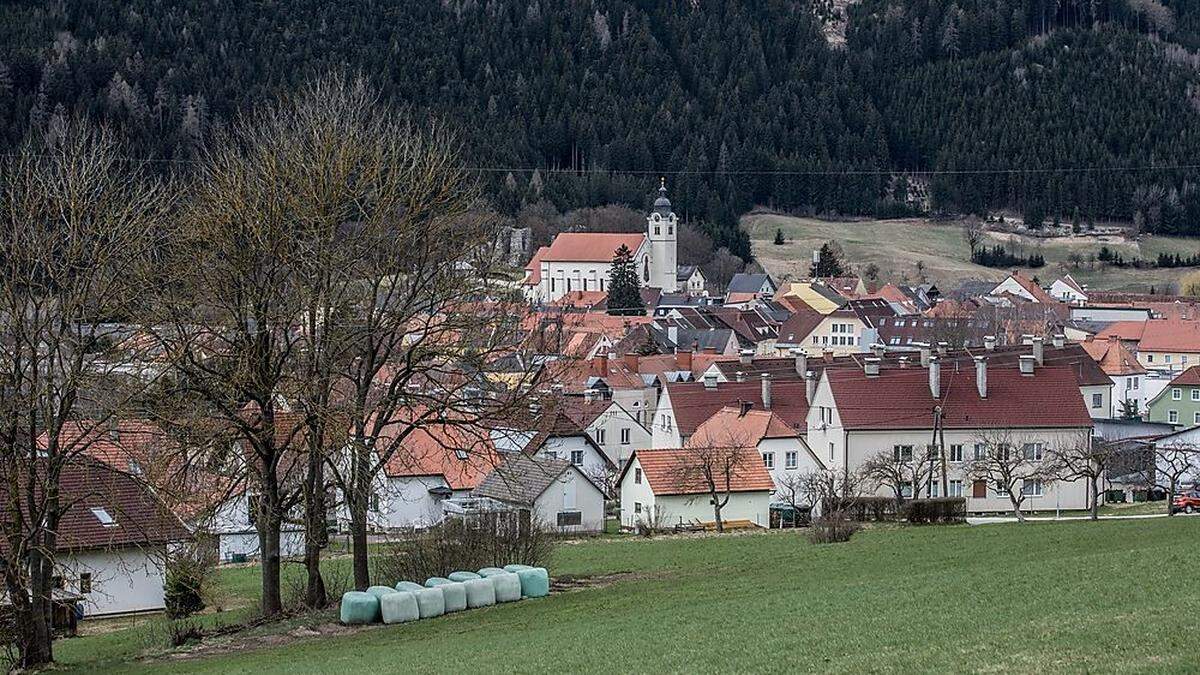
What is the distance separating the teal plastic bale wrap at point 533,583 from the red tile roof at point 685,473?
19412 millimetres

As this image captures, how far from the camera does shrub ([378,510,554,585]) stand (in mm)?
28188

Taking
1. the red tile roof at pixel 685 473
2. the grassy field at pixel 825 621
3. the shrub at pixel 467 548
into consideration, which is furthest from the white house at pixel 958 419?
the shrub at pixel 467 548

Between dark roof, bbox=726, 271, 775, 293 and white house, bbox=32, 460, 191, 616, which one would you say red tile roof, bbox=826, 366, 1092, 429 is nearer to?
white house, bbox=32, 460, 191, 616

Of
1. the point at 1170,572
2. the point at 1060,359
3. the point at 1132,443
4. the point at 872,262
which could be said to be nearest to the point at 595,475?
the point at 1132,443

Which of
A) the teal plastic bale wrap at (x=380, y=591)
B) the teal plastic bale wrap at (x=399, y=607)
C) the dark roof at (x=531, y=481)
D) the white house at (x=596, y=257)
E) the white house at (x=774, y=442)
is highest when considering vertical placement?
the white house at (x=596, y=257)

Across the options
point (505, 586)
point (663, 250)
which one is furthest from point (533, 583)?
point (663, 250)

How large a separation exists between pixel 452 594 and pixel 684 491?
21197 mm

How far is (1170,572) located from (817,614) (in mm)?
4537

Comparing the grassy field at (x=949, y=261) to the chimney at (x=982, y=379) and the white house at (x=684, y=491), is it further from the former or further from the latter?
the white house at (x=684, y=491)

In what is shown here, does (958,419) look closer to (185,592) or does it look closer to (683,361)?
(185,592)

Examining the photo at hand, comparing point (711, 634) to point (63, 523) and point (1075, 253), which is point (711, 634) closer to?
point (63, 523)

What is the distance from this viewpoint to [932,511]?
1623 inches

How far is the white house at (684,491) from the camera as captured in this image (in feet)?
153

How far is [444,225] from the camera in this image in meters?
27.1
